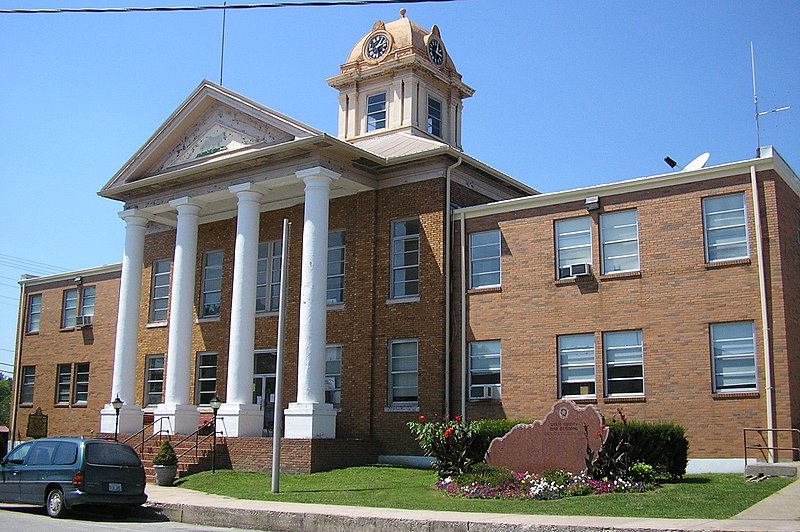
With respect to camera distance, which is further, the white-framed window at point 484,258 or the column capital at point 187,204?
the column capital at point 187,204

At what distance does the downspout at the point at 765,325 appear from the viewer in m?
20.5

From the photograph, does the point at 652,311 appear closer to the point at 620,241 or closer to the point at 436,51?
the point at 620,241

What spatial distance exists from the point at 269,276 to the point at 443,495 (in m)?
14.4

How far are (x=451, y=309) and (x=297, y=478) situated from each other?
700cm

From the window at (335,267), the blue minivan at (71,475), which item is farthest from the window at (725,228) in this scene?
the blue minivan at (71,475)

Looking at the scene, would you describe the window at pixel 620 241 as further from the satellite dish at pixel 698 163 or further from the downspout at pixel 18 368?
the downspout at pixel 18 368

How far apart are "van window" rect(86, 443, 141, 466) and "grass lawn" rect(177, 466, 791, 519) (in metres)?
2.67

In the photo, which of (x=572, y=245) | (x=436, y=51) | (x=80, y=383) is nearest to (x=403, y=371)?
(x=572, y=245)

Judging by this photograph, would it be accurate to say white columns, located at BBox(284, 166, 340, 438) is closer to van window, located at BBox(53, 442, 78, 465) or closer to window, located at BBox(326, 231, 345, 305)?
window, located at BBox(326, 231, 345, 305)

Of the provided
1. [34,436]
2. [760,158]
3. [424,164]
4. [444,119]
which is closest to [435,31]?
[444,119]

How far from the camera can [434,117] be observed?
36.1 meters

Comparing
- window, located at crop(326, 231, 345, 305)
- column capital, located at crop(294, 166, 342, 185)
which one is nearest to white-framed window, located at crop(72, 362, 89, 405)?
window, located at crop(326, 231, 345, 305)

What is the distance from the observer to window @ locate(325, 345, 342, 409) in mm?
28203

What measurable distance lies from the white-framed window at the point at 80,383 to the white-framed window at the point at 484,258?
63.5 feet
